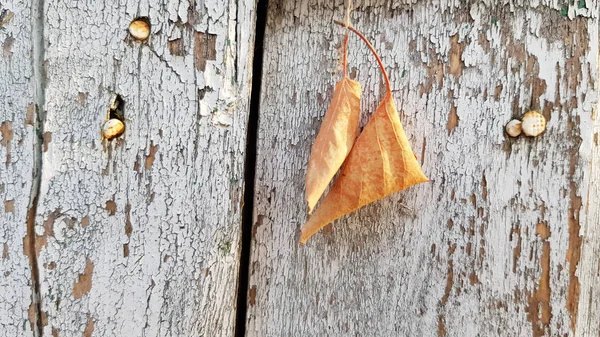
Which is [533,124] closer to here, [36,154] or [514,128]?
[514,128]

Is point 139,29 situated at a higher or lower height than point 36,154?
higher

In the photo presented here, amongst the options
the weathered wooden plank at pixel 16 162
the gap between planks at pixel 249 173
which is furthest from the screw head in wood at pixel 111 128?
the gap between planks at pixel 249 173

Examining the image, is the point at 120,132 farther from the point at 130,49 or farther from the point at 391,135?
the point at 391,135

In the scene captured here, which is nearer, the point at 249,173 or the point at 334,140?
the point at 334,140

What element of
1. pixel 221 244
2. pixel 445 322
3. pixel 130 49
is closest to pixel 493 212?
pixel 445 322

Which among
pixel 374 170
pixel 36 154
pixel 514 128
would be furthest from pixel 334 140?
pixel 36 154

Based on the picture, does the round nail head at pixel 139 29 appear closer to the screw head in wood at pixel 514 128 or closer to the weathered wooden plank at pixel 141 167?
the weathered wooden plank at pixel 141 167

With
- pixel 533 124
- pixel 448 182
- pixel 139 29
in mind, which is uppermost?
pixel 139 29
